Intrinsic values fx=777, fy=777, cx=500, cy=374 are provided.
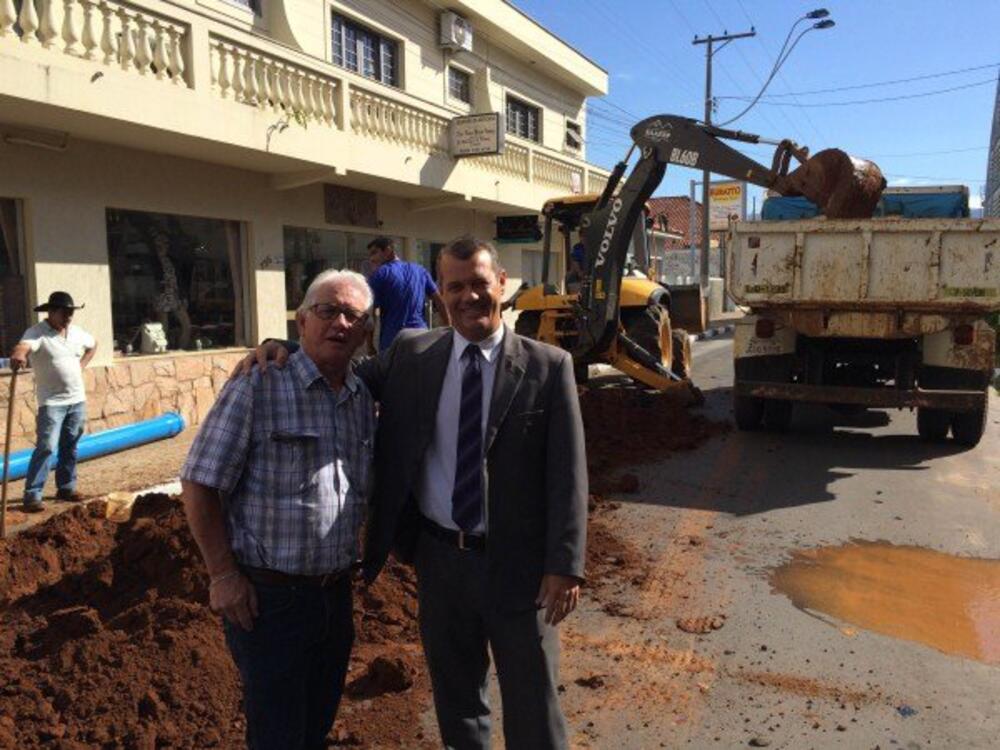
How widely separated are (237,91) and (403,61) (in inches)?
231

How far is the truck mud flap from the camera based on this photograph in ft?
24.2

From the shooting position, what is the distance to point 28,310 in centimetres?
825

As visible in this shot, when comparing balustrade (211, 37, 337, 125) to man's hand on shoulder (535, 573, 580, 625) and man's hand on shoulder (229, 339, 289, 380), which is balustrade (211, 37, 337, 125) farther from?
man's hand on shoulder (535, 573, 580, 625)

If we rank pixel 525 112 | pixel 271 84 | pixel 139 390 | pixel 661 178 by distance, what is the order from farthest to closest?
pixel 525 112
pixel 271 84
pixel 139 390
pixel 661 178

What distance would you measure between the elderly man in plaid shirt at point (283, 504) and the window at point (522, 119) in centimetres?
1750

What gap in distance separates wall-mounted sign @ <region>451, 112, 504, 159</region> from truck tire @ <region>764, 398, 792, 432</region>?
7417mm

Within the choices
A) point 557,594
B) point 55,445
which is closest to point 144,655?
point 557,594

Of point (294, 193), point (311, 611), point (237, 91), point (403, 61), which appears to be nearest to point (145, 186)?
point (237, 91)

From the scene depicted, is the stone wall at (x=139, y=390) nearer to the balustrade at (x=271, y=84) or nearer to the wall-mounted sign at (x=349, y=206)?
the wall-mounted sign at (x=349, y=206)

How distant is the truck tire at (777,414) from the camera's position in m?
8.69

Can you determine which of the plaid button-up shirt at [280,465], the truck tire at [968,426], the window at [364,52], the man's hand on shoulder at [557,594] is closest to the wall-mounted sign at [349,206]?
the window at [364,52]

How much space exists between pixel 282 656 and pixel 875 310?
6.93 m

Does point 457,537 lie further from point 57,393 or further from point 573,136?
point 573,136

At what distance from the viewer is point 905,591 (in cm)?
455
